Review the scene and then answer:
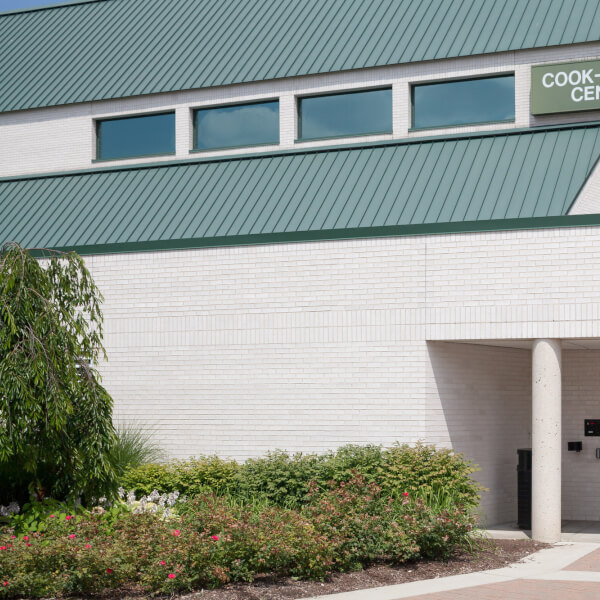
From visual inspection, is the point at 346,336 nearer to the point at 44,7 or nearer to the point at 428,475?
the point at 428,475

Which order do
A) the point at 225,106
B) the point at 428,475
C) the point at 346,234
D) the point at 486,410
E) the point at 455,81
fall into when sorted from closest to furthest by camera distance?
1. the point at 428,475
2. the point at 346,234
3. the point at 486,410
4. the point at 455,81
5. the point at 225,106

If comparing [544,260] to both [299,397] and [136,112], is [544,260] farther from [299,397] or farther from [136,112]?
[136,112]

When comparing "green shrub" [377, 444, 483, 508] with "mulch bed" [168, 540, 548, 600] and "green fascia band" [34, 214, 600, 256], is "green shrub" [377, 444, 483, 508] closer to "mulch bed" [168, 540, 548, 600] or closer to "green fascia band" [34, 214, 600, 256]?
"mulch bed" [168, 540, 548, 600]

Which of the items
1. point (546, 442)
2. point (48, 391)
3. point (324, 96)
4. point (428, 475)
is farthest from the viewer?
point (324, 96)

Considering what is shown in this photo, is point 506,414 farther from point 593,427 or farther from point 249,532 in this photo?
point 249,532

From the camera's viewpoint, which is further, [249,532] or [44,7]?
[44,7]

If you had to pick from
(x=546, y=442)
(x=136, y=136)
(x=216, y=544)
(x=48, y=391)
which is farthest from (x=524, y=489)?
(x=136, y=136)

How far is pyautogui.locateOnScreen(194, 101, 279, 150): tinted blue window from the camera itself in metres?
22.5

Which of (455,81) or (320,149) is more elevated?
(455,81)

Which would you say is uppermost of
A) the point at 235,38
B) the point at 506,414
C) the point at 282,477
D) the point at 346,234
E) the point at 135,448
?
the point at 235,38

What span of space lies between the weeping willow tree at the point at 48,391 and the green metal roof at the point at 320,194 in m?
4.85

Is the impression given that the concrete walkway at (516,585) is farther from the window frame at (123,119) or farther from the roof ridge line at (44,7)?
the roof ridge line at (44,7)

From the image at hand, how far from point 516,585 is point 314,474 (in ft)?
15.3

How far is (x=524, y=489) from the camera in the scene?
17.3 m
